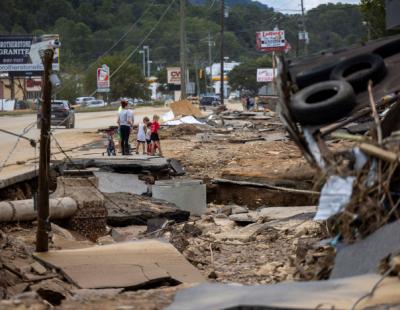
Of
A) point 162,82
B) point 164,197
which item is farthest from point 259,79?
point 164,197

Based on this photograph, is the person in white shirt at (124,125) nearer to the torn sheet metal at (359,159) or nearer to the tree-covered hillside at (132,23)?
the torn sheet metal at (359,159)

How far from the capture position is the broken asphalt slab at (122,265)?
9.73 metres

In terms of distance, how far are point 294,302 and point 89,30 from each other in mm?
109614

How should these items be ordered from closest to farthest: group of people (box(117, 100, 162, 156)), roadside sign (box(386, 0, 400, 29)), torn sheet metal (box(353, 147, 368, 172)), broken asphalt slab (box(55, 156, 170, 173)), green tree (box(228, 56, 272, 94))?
torn sheet metal (box(353, 147, 368, 172))
roadside sign (box(386, 0, 400, 29))
broken asphalt slab (box(55, 156, 170, 173))
group of people (box(117, 100, 162, 156))
green tree (box(228, 56, 272, 94))

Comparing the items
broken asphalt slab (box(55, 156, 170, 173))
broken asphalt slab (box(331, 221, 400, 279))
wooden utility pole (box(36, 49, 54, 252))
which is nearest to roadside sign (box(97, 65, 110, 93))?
broken asphalt slab (box(55, 156, 170, 173))

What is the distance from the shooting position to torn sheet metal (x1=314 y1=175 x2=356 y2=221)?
6.85 metres

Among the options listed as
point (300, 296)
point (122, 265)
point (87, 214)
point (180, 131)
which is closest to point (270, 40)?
point (180, 131)

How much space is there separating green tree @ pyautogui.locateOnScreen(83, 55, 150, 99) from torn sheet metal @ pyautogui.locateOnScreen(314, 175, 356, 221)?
106711 mm

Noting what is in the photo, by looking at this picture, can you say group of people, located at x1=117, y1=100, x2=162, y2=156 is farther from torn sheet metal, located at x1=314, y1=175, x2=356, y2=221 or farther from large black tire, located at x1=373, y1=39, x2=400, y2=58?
torn sheet metal, located at x1=314, y1=175, x2=356, y2=221

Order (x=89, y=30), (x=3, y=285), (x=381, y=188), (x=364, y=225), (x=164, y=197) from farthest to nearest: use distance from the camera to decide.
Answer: (x=89, y=30)
(x=164, y=197)
(x=3, y=285)
(x=364, y=225)
(x=381, y=188)

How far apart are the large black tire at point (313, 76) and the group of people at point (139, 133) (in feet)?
59.1

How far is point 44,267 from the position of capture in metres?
10.3

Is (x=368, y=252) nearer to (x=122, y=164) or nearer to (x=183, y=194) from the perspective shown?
(x=183, y=194)

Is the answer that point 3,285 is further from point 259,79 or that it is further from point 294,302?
point 259,79
